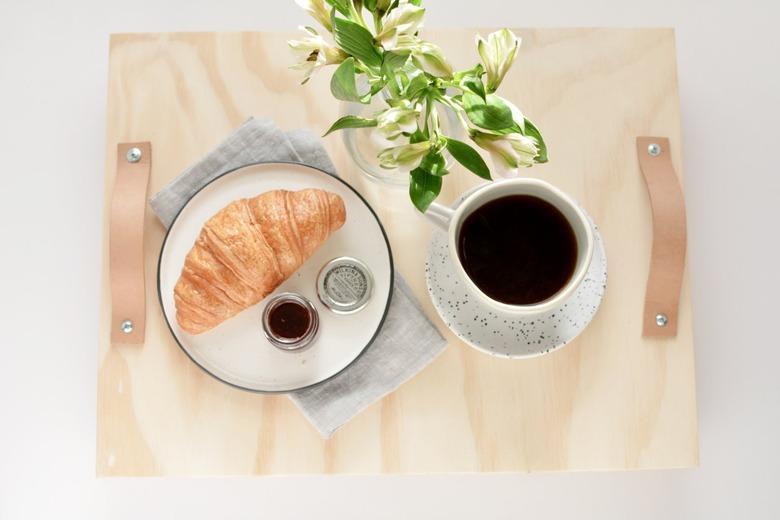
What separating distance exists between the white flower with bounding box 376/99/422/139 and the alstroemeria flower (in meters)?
0.04

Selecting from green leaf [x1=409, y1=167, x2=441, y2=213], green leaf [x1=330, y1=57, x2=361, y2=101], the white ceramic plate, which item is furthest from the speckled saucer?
green leaf [x1=330, y1=57, x2=361, y2=101]

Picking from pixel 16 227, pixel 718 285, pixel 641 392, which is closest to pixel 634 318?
pixel 641 392

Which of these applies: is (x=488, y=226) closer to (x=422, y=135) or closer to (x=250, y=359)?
(x=422, y=135)

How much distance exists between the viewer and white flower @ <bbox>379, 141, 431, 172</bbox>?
559 millimetres

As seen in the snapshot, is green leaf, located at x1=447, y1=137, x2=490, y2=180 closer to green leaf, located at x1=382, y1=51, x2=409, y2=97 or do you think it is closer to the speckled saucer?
green leaf, located at x1=382, y1=51, x2=409, y2=97

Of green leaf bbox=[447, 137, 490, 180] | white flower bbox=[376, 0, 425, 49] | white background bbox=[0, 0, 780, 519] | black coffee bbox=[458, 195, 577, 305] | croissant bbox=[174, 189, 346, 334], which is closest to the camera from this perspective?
white flower bbox=[376, 0, 425, 49]

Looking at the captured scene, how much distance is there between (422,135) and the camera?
Answer: 23.0 inches

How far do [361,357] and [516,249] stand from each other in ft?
0.87

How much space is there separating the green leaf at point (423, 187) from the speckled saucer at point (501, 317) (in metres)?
0.19

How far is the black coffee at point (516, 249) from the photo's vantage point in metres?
0.71

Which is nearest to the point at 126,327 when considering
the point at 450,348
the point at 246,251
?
the point at 246,251

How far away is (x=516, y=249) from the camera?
73 centimetres

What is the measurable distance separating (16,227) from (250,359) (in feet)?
1.86

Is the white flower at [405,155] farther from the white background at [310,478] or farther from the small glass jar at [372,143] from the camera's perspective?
the white background at [310,478]
